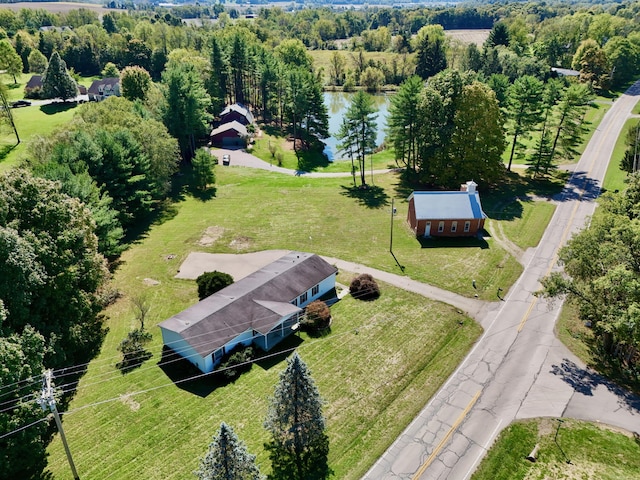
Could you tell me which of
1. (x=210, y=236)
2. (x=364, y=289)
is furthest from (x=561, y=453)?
(x=210, y=236)

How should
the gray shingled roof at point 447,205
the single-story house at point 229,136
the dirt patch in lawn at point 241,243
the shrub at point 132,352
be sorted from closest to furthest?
the shrub at point 132,352 → the dirt patch in lawn at point 241,243 → the gray shingled roof at point 447,205 → the single-story house at point 229,136

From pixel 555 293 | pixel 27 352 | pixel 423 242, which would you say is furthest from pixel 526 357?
pixel 27 352

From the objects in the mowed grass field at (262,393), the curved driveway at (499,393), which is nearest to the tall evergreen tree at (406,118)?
the curved driveway at (499,393)

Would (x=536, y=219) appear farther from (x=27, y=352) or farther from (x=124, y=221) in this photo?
(x=27, y=352)

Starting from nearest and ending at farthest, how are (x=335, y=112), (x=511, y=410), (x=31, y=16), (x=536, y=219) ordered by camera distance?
(x=511, y=410) < (x=536, y=219) < (x=335, y=112) < (x=31, y=16)

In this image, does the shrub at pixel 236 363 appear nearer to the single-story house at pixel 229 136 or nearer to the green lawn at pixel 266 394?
the green lawn at pixel 266 394

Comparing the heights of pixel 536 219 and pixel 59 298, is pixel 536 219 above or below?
below
